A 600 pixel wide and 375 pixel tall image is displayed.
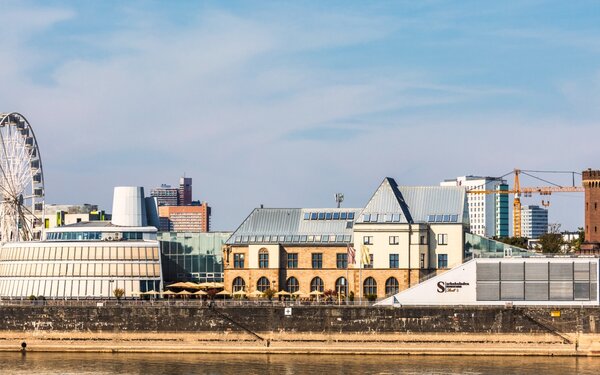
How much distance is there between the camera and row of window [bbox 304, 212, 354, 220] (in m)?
182

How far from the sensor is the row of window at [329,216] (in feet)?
595

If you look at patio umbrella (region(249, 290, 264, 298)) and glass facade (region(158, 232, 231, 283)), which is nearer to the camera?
patio umbrella (region(249, 290, 264, 298))

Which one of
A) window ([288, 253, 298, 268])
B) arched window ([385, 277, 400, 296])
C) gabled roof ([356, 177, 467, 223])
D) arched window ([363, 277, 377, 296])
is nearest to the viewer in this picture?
arched window ([385, 277, 400, 296])

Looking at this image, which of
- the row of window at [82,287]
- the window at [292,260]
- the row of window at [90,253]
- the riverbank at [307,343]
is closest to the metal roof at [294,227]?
the window at [292,260]

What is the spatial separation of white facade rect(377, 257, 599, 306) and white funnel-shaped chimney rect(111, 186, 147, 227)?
50.6 metres

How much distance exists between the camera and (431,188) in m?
177

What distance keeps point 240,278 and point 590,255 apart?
48.6 m

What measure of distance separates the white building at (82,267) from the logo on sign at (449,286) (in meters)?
42.7

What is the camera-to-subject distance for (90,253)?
179625mm

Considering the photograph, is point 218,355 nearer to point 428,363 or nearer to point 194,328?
point 194,328

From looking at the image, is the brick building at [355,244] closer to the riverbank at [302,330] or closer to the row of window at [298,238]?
the row of window at [298,238]

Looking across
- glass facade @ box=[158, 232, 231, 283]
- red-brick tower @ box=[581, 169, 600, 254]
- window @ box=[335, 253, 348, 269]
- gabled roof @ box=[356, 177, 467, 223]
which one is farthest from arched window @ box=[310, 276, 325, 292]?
red-brick tower @ box=[581, 169, 600, 254]

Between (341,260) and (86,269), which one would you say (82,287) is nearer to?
(86,269)

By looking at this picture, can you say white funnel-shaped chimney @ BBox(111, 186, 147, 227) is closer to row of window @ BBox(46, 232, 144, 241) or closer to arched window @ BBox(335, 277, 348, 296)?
row of window @ BBox(46, 232, 144, 241)
